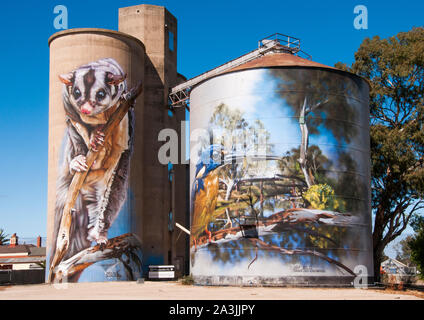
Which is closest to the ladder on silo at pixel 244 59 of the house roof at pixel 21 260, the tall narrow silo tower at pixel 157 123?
the tall narrow silo tower at pixel 157 123

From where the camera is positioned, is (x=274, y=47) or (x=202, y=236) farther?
(x=274, y=47)

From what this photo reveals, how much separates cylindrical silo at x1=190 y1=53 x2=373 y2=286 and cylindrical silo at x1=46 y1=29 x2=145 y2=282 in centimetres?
1024

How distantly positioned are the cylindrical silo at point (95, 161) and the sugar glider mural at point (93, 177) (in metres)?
0.08

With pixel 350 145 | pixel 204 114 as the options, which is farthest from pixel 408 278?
pixel 204 114

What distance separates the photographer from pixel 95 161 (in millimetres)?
46156

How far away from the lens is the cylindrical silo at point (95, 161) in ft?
148

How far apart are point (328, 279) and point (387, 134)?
1897cm

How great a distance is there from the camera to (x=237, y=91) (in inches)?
1462

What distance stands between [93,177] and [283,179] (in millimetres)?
17450

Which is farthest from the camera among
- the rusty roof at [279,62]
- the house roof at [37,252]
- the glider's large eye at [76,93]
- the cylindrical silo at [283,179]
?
the house roof at [37,252]

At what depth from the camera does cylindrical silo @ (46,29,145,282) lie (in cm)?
4522

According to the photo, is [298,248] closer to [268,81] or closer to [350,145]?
[350,145]

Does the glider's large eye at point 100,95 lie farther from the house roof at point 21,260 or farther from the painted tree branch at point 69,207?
the house roof at point 21,260
